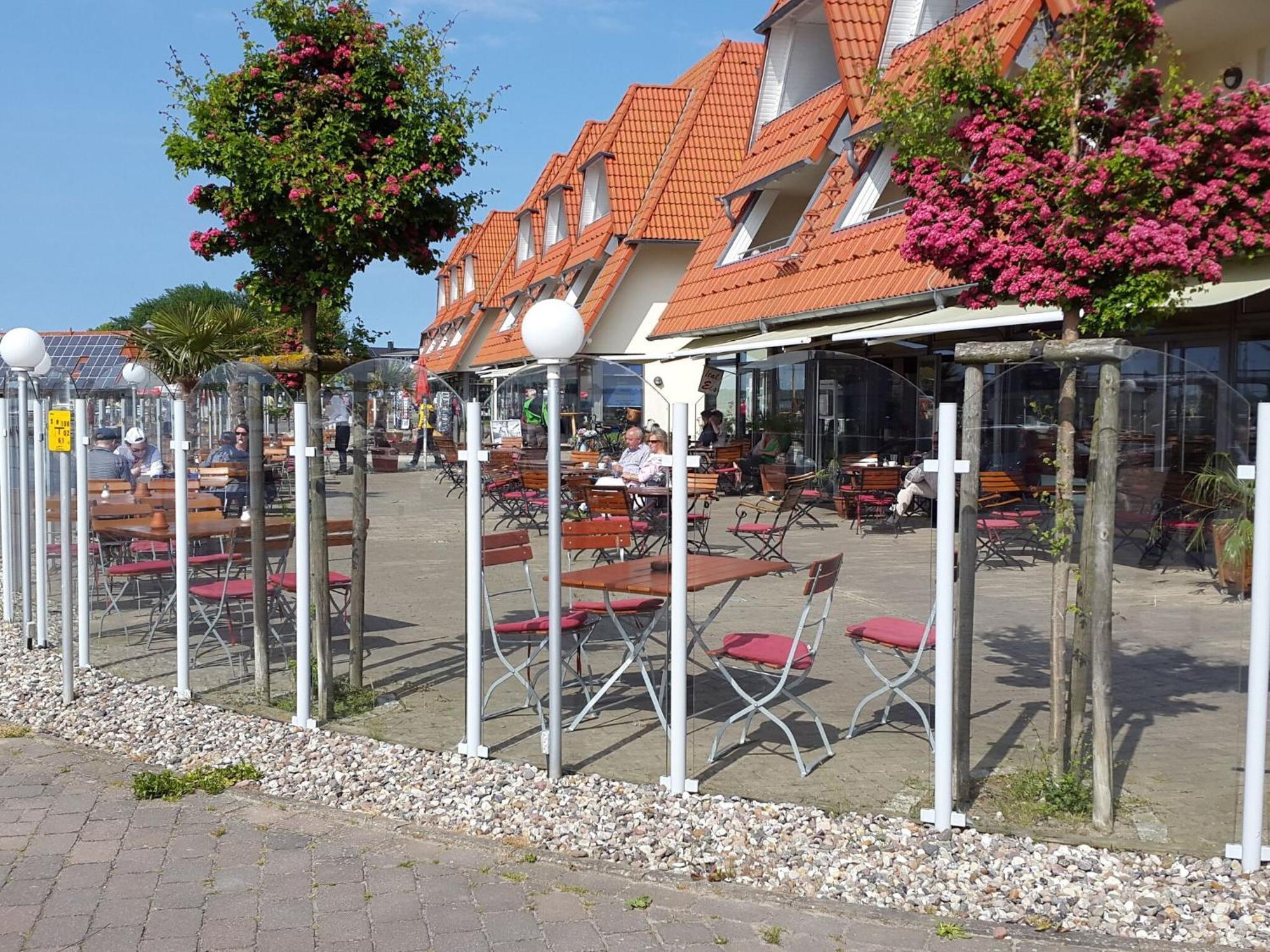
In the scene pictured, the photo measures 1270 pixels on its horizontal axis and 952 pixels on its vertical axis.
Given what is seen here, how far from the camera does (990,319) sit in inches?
419

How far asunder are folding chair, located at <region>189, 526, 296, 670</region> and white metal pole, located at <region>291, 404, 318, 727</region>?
1.89ft

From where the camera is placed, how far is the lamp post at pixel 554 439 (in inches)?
203

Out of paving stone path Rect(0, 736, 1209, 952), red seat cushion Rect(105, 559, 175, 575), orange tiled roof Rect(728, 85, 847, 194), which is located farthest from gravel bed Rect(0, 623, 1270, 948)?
orange tiled roof Rect(728, 85, 847, 194)

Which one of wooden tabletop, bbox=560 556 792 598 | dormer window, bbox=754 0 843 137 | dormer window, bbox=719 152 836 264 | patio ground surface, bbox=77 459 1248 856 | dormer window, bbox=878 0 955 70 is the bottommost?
patio ground surface, bbox=77 459 1248 856

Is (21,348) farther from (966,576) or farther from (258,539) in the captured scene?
(966,576)

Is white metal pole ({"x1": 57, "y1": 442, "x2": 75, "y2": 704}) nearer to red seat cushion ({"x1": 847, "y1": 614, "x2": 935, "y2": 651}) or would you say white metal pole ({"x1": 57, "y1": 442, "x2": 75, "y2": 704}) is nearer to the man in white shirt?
the man in white shirt

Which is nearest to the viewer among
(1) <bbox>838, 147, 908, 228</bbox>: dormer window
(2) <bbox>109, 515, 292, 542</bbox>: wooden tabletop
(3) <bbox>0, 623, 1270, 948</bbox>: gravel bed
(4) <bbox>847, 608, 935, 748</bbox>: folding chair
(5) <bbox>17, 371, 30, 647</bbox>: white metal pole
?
(3) <bbox>0, 623, 1270, 948</bbox>: gravel bed

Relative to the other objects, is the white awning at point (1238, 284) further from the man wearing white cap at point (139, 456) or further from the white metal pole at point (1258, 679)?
the man wearing white cap at point (139, 456)

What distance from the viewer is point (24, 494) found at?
28.0 ft

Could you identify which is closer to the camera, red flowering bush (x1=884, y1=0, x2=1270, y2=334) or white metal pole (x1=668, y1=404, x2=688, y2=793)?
red flowering bush (x1=884, y1=0, x2=1270, y2=334)

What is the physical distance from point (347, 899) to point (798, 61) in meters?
19.0

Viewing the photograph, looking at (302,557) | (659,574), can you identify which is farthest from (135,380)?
(659,574)

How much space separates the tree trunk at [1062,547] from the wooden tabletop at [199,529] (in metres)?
3.94

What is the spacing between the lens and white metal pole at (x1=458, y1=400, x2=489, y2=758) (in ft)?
17.9
